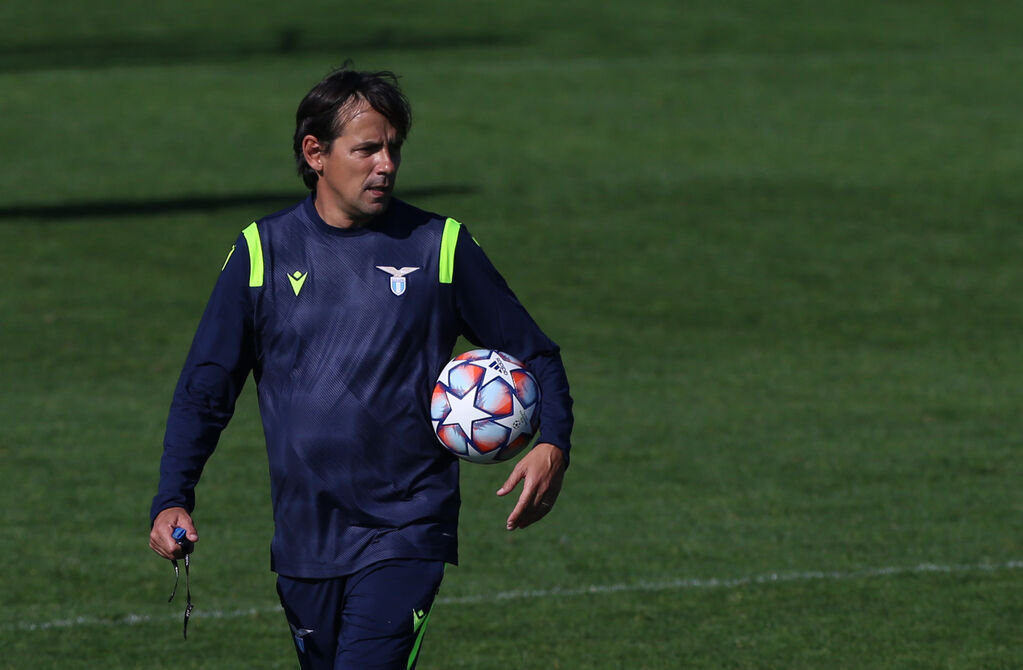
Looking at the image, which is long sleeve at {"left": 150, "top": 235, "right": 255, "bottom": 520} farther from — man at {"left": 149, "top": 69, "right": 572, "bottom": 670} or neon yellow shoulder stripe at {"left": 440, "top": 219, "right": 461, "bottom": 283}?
neon yellow shoulder stripe at {"left": 440, "top": 219, "right": 461, "bottom": 283}

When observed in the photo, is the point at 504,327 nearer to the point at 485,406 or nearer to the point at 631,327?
the point at 485,406

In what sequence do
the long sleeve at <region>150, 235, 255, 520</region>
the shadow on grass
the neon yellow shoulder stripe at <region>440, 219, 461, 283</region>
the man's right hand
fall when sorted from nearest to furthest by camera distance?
1. the man's right hand
2. the long sleeve at <region>150, 235, 255, 520</region>
3. the neon yellow shoulder stripe at <region>440, 219, 461, 283</region>
4. the shadow on grass

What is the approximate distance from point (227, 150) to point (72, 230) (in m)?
6.44

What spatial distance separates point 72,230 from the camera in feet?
74.2

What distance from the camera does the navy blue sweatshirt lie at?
5.40 meters

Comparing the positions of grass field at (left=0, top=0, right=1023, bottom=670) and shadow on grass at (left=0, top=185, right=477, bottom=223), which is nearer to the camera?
grass field at (left=0, top=0, right=1023, bottom=670)

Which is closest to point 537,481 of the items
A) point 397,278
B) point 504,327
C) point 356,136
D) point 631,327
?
point 504,327

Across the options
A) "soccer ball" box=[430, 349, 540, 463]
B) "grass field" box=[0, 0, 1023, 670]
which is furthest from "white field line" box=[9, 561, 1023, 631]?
"soccer ball" box=[430, 349, 540, 463]

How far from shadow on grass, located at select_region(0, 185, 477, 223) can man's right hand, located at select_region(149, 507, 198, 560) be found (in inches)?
710

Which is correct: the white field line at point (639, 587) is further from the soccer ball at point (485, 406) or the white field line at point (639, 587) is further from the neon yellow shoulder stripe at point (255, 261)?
the neon yellow shoulder stripe at point (255, 261)

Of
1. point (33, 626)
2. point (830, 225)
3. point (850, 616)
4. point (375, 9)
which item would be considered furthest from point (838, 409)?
point (375, 9)

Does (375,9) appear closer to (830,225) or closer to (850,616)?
(830,225)

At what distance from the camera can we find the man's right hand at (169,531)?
5.17 m

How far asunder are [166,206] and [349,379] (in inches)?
761
